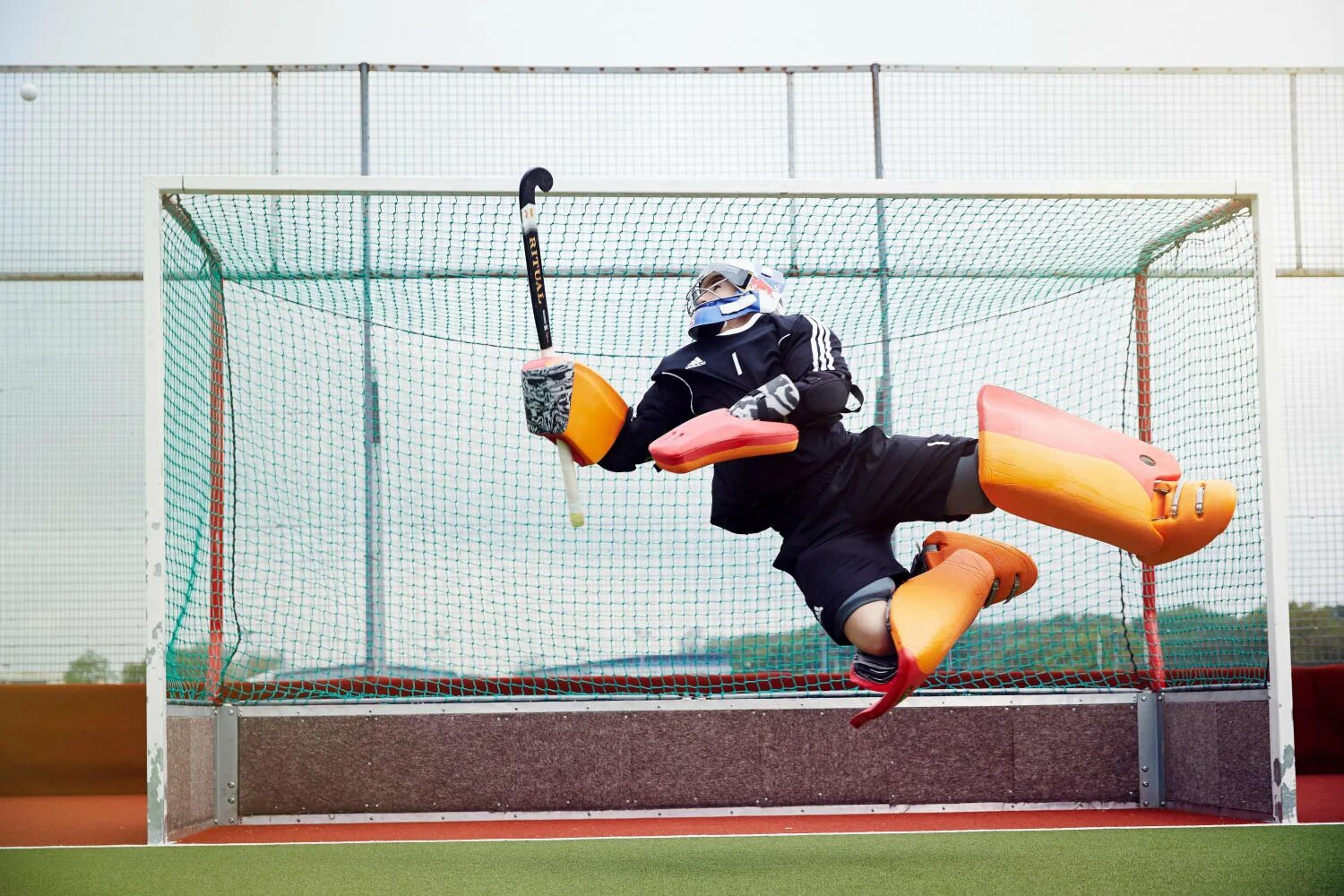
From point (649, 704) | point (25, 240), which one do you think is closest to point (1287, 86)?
point (649, 704)

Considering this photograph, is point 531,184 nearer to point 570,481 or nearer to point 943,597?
point 570,481

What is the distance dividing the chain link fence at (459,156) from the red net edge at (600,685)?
0.75 m

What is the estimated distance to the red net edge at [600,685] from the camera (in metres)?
5.32

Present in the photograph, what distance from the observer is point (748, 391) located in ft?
11.3

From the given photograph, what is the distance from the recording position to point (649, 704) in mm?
5238

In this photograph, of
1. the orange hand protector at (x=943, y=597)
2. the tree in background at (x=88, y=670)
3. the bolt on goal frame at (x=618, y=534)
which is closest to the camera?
the orange hand protector at (x=943, y=597)

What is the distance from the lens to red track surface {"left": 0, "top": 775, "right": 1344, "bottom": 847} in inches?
186

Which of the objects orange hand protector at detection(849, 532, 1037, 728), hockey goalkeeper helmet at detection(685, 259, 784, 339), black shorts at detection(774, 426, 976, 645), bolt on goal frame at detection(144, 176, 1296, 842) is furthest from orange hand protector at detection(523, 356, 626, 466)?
bolt on goal frame at detection(144, 176, 1296, 842)

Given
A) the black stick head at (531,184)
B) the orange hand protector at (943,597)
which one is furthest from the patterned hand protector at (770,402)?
the black stick head at (531,184)

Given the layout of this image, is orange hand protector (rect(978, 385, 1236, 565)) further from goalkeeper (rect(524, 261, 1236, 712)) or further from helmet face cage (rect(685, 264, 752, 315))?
helmet face cage (rect(685, 264, 752, 315))

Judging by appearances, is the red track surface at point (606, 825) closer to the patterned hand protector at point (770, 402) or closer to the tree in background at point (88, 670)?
the tree in background at point (88, 670)

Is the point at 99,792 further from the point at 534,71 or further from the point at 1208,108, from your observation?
the point at 1208,108

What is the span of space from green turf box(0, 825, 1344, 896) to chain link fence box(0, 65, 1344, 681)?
1.92 meters

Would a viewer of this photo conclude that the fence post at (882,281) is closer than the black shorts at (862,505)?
No
